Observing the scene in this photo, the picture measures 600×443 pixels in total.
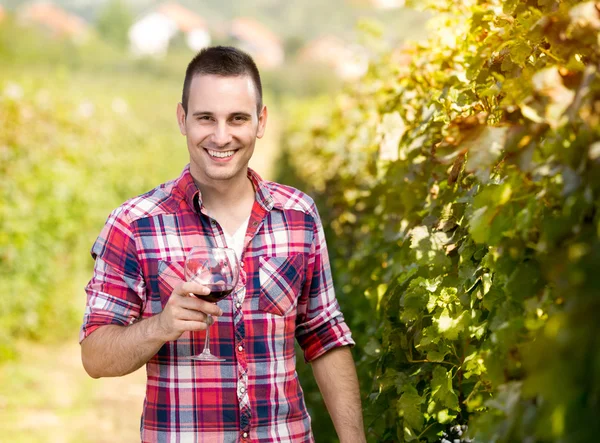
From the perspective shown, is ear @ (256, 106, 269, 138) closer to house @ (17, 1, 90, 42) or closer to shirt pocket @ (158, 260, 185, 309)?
shirt pocket @ (158, 260, 185, 309)

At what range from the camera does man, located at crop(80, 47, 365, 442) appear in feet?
7.79

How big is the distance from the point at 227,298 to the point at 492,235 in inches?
41.9

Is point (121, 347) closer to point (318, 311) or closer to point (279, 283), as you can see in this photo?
point (279, 283)

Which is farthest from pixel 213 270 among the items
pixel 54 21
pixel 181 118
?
pixel 54 21

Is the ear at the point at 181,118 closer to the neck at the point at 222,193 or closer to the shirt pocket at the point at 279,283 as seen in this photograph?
the neck at the point at 222,193

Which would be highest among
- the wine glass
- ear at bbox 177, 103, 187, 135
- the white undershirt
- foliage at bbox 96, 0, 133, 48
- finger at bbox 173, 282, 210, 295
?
foliage at bbox 96, 0, 133, 48

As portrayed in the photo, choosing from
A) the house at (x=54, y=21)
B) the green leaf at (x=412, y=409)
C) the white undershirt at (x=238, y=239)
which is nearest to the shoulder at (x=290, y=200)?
the white undershirt at (x=238, y=239)

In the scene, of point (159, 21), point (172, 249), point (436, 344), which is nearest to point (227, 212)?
point (172, 249)

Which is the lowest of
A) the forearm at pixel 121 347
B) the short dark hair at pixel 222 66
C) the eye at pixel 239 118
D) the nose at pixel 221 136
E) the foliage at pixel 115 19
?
the forearm at pixel 121 347

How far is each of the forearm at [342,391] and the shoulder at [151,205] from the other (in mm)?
695

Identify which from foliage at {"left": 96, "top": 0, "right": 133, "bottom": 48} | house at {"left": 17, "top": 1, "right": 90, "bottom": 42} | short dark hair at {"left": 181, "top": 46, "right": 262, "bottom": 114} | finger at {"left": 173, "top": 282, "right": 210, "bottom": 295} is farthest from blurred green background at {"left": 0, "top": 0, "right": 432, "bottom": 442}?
foliage at {"left": 96, "top": 0, "right": 133, "bottom": 48}

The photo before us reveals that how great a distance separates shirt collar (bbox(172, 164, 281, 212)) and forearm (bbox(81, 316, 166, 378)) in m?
0.45

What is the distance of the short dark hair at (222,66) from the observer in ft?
8.28

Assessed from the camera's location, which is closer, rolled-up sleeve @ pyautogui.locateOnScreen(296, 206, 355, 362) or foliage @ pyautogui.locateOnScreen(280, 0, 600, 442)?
foliage @ pyautogui.locateOnScreen(280, 0, 600, 442)
